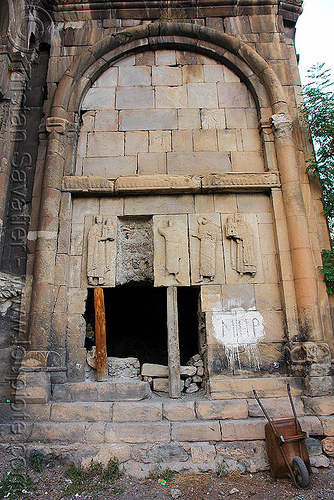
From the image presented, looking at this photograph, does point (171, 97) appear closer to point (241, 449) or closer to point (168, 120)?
point (168, 120)

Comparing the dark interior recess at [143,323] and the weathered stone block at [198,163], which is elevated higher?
the weathered stone block at [198,163]

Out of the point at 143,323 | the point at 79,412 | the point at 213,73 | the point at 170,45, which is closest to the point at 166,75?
the point at 170,45

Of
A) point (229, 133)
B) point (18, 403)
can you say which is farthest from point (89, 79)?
point (18, 403)

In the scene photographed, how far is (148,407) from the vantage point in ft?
16.8

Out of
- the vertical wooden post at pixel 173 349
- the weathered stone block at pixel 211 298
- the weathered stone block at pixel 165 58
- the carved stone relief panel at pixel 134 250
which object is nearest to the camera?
the vertical wooden post at pixel 173 349

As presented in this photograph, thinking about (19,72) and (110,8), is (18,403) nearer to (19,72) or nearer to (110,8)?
(19,72)

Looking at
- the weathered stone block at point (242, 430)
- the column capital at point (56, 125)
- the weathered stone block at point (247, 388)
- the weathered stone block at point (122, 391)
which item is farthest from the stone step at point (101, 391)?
the column capital at point (56, 125)

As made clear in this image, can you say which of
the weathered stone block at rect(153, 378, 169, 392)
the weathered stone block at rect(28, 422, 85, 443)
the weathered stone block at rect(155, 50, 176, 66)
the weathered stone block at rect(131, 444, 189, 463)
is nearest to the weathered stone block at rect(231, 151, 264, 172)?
the weathered stone block at rect(155, 50, 176, 66)

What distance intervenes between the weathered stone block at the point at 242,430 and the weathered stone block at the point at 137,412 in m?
0.93

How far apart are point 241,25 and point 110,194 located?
4533mm

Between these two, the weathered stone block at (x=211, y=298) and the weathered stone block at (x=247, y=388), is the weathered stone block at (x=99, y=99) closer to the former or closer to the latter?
the weathered stone block at (x=211, y=298)

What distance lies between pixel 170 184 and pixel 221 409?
3.65 m

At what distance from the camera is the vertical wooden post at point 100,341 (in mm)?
5508

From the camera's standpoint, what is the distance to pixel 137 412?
5.10 m
